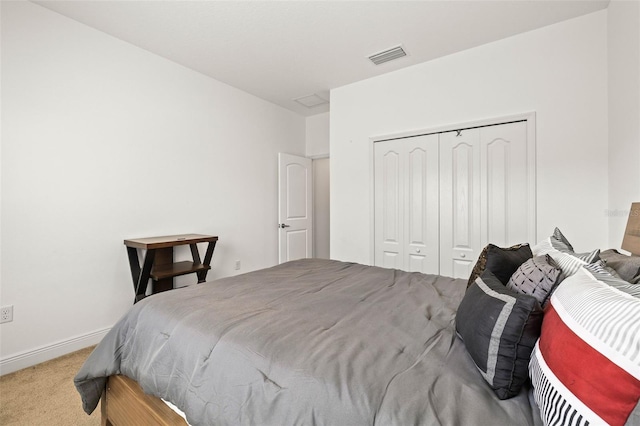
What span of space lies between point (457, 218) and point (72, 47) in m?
3.76

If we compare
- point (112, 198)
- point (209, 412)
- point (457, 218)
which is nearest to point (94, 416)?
point (209, 412)

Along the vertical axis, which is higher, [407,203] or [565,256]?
[407,203]

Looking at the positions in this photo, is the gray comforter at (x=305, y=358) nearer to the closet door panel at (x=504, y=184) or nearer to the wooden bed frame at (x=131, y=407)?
the wooden bed frame at (x=131, y=407)

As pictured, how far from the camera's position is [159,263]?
116 inches

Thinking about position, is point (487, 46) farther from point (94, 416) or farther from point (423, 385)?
point (94, 416)

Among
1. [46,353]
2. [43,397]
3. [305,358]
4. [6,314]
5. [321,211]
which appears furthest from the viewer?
[321,211]

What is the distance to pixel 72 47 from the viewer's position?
246 centimetres

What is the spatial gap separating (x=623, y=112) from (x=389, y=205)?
1963mm

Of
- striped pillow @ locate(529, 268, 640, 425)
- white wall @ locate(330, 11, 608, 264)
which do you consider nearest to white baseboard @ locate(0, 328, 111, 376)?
Answer: striped pillow @ locate(529, 268, 640, 425)

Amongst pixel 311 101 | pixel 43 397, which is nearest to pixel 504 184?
pixel 311 101

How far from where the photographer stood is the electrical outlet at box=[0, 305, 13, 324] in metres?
2.12

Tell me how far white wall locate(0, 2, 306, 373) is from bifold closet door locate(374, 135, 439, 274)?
1.94 metres

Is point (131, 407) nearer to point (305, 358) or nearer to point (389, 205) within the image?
point (305, 358)

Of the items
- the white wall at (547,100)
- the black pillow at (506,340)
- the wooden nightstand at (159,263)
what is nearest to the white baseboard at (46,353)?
the wooden nightstand at (159,263)
